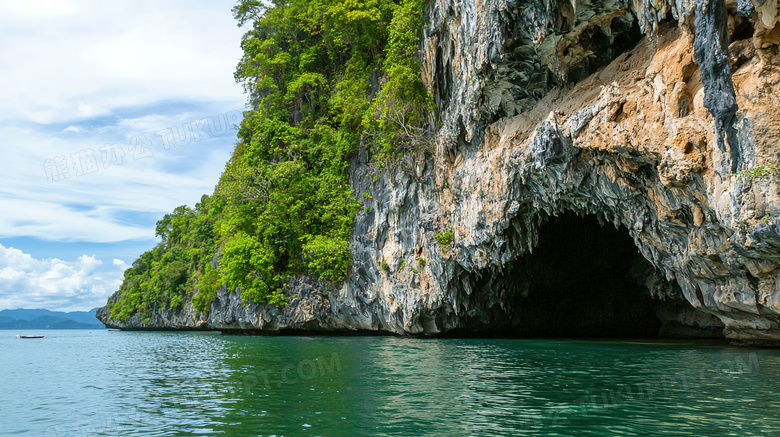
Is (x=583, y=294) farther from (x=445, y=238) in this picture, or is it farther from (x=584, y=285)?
(x=445, y=238)

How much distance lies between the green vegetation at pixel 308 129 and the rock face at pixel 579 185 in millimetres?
1431

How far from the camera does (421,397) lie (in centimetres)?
973

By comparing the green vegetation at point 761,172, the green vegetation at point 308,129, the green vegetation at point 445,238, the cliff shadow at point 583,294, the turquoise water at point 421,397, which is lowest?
the turquoise water at point 421,397

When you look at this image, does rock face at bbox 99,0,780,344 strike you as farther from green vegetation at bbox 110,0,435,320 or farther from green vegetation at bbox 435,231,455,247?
green vegetation at bbox 110,0,435,320

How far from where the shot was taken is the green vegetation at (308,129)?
88.6 ft

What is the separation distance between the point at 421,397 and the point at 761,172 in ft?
28.1

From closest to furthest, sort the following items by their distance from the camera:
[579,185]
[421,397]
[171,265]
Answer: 1. [421,397]
2. [579,185]
3. [171,265]

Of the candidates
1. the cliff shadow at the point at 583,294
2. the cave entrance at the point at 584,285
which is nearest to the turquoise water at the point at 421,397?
the cliff shadow at the point at 583,294

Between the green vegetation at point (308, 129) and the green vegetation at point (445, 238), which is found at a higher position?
the green vegetation at point (308, 129)

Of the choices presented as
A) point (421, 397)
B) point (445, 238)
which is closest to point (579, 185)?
point (445, 238)

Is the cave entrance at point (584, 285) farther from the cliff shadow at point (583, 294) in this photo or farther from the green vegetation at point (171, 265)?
the green vegetation at point (171, 265)

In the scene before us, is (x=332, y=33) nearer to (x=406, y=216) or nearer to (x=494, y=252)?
(x=406, y=216)

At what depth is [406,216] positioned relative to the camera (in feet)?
86.9

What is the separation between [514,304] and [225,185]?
2062cm
